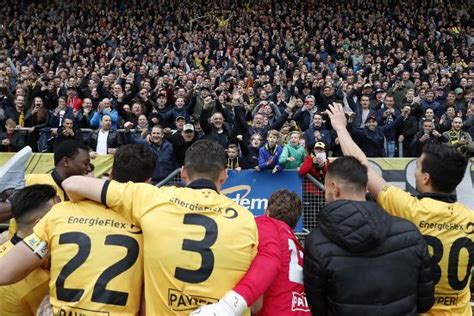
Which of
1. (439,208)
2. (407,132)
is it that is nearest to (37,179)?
(439,208)

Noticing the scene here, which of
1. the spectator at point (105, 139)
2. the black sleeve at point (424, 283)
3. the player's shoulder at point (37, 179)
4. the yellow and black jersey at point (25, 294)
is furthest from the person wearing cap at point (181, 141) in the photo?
the black sleeve at point (424, 283)

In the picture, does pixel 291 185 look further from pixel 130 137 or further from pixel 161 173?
pixel 130 137

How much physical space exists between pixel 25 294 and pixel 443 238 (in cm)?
250

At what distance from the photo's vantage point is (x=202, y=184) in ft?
10.1

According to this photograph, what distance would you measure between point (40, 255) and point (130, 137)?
25.1ft

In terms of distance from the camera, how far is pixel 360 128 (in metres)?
11.0

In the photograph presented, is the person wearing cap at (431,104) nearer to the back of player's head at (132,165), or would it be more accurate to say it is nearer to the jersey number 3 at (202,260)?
the back of player's head at (132,165)

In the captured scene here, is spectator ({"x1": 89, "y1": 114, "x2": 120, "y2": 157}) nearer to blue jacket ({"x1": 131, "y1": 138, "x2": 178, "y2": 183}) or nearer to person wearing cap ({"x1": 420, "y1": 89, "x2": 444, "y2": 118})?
blue jacket ({"x1": 131, "y1": 138, "x2": 178, "y2": 183})

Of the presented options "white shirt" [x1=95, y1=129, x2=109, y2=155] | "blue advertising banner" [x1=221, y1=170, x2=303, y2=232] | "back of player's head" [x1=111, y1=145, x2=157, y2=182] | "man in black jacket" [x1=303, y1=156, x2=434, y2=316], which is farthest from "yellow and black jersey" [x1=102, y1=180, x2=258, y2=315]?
"white shirt" [x1=95, y1=129, x2=109, y2=155]

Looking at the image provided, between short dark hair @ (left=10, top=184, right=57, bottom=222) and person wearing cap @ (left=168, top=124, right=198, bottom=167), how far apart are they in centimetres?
600

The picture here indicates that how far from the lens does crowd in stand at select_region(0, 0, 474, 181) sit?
10758 millimetres

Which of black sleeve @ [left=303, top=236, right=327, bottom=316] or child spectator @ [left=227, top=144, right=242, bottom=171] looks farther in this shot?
child spectator @ [left=227, top=144, right=242, bottom=171]

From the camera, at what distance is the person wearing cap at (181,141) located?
968cm

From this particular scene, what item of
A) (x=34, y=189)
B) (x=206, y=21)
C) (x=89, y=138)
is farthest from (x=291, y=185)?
(x=206, y=21)
